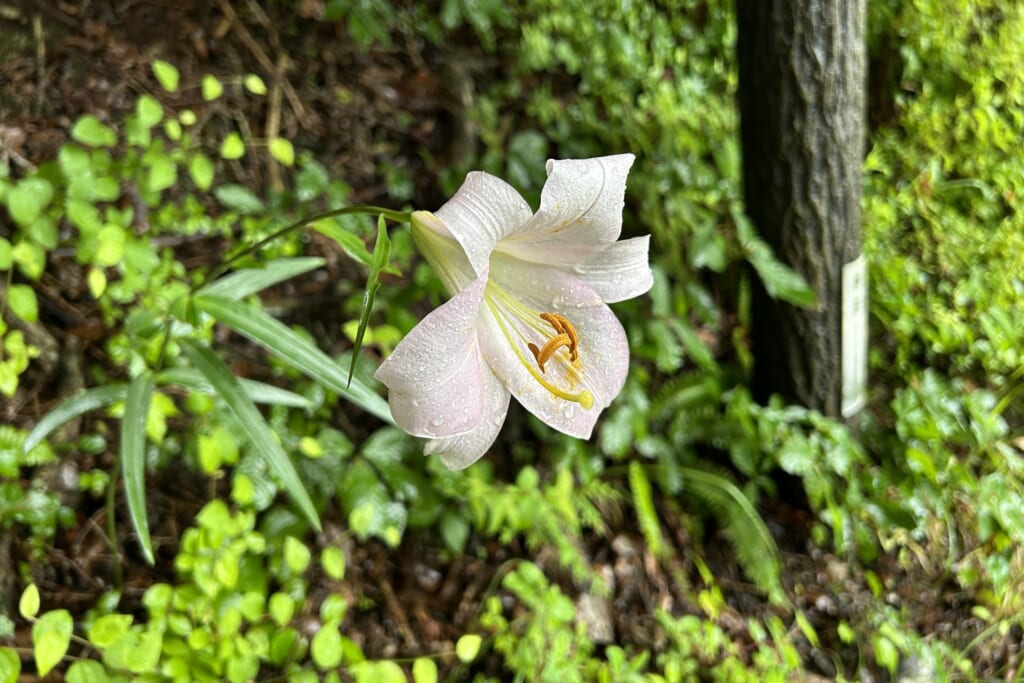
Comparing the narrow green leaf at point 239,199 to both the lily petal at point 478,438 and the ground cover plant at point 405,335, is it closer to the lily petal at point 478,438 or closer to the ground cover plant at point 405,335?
the ground cover plant at point 405,335

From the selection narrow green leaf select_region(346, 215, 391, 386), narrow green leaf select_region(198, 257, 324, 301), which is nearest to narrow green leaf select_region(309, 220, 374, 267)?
narrow green leaf select_region(346, 215, 391, 386)

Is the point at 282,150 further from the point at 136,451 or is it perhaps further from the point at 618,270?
the point at 618,270

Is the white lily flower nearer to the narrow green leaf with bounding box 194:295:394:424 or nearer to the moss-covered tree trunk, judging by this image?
the narrow green leaf with bounding box 194:295:394:424

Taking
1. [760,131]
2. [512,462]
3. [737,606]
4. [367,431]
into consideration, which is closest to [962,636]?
[737,606]

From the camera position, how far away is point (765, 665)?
1.70m

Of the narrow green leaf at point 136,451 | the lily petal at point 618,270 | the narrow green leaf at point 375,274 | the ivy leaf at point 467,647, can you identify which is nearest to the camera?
the narrow green leaf at point 375,274

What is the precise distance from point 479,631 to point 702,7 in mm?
2130

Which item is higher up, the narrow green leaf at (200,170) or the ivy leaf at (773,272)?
the narrow green leaf at (200,170)

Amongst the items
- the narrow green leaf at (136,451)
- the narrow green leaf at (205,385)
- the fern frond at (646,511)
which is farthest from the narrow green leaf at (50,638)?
the fern frond at (646,511)

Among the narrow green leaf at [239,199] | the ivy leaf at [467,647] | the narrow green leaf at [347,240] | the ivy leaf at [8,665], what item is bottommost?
the ivy leaf at [467,647]

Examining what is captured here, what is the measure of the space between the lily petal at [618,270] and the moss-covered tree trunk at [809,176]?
3.28ft

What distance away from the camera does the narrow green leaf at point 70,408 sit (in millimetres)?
1151

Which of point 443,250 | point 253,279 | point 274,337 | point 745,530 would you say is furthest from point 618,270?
point 745,530

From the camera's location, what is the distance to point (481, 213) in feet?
2.65
